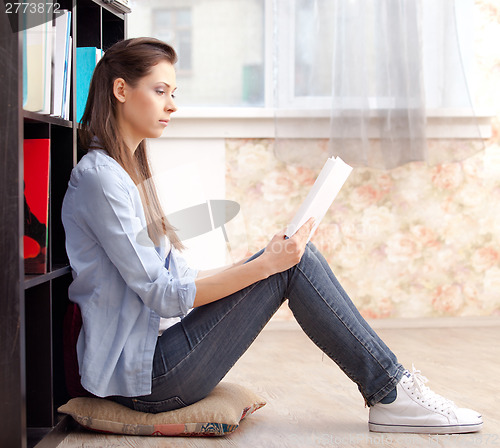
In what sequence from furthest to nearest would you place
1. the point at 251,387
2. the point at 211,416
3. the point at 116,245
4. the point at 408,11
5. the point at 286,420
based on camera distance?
the point at 408,11
the point at 251,387
the point at 286,420
the point at 211,416
the point at 116,245

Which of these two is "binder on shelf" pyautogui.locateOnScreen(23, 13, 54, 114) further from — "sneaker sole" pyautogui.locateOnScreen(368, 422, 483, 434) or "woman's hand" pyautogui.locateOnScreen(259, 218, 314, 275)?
"sneaker sole" pyautogui.locateOnScreen(368, 422, 483, 434)

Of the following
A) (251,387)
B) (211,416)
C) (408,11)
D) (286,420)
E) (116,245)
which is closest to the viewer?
(116,245)

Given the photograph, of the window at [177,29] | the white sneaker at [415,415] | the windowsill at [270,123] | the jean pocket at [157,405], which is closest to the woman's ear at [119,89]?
the jean pocket at [157,405]

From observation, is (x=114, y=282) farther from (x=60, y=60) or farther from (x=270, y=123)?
(x=270, y=123)

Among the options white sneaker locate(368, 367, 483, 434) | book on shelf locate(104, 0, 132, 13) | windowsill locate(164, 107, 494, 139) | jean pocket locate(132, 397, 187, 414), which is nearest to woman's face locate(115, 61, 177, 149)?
book on shelf locate(104, 0, 132, 13)

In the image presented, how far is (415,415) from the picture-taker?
1.25 meters

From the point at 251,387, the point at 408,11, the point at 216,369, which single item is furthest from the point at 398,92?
the point at 216,369

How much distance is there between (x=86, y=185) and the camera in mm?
1136

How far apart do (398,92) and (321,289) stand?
4.15 feet

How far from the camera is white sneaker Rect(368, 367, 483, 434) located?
1.25m

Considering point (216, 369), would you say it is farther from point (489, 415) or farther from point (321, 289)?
point (489, 415)

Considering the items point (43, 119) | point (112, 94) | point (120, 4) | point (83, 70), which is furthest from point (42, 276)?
point (120, 4)

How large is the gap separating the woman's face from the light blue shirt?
95 millimetres

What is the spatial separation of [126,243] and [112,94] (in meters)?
0.31
